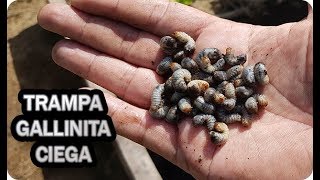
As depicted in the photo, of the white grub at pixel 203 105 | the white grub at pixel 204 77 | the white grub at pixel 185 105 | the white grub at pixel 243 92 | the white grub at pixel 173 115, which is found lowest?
the white grub at pixel 173 115

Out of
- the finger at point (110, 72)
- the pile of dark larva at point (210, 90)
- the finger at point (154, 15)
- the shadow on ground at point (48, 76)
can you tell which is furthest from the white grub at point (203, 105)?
the shadow on ground at point (48, 76)

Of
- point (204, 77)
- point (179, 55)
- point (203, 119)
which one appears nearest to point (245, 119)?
point (203, 119)

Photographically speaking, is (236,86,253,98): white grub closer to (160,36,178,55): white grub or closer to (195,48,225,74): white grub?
(195,48,225,74): white grub

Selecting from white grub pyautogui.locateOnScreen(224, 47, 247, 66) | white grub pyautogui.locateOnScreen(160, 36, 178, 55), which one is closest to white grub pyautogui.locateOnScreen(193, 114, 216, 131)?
white grub pyautogui.locateOnScreen(224, 47, 247, 66)

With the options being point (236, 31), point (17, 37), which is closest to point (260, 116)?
point (236, 31)

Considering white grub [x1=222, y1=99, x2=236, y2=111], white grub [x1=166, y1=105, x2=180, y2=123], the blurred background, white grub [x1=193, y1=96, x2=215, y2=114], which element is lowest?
the blurred background

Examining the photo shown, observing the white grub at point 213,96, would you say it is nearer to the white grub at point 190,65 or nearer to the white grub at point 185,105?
the white grub at point 185,105
